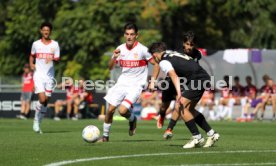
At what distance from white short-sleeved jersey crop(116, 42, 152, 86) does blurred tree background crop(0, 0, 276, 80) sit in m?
24.0

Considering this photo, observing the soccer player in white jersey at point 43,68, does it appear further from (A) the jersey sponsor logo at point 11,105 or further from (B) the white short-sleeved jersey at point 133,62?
Answer: (A) the jersey sponsor logo at point 11,105

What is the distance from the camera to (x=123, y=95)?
50.8ft

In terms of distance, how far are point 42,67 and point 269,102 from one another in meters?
13.6

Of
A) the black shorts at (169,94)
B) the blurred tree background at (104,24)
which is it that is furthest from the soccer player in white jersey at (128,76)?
the blurred tree background at (104,24)

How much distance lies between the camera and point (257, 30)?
158 ft

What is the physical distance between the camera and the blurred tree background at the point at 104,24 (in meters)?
42.4

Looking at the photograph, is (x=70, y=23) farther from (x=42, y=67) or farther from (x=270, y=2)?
(x=42, y=67)

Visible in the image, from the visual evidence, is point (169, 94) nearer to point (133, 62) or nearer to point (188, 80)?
point (133, 62)

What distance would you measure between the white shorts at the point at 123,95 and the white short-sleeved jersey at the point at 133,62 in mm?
113

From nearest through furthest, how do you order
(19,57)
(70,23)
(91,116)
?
(91,116)
(70,23)
(19,57)

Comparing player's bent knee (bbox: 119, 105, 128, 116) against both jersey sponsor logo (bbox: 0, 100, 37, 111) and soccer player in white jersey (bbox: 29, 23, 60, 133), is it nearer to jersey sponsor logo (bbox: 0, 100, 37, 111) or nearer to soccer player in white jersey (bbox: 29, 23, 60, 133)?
soccer player in white jersey (bbox: 29, 23, 60, 133)

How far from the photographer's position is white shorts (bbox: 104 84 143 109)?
15383mm

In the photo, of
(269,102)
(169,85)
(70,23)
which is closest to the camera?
(169,85)

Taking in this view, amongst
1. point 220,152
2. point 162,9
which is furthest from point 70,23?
point 220,152
